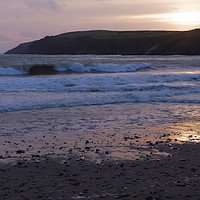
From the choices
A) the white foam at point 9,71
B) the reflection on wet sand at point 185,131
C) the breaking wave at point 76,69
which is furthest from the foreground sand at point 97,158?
the breaking wave at point 76,69

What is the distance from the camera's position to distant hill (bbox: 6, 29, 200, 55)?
12888cm

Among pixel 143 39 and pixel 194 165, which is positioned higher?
pixel 143 39

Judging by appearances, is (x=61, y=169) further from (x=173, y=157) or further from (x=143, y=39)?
(x=143, y=39)

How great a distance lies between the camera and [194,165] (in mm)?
5828

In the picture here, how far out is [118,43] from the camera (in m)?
152

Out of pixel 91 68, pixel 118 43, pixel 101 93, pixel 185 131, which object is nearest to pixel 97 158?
pixel 185 131

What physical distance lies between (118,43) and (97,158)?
147700mm

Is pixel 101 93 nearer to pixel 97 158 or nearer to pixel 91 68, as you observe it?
pixel 97 158

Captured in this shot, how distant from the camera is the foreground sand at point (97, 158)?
4691 mm

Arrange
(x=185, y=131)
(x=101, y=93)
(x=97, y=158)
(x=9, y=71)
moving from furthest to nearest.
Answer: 1. (x=9, y=71)
2. (x=101, y=93)
3. (x=185, y=131)
4. (x=97, y=158)

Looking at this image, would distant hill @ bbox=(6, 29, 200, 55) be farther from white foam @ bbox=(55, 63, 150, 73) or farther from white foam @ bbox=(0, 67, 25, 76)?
white foam @ bbox=(0, 67, 25, 76)

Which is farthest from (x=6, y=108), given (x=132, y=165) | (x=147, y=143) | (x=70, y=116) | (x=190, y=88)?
(x=190, y=88)

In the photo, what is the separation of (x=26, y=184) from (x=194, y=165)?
2777 millimetres

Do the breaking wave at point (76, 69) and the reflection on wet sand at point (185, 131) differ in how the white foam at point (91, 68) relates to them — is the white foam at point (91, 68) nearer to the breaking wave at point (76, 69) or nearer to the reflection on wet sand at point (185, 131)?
the breaking wave at point (76, 69)
